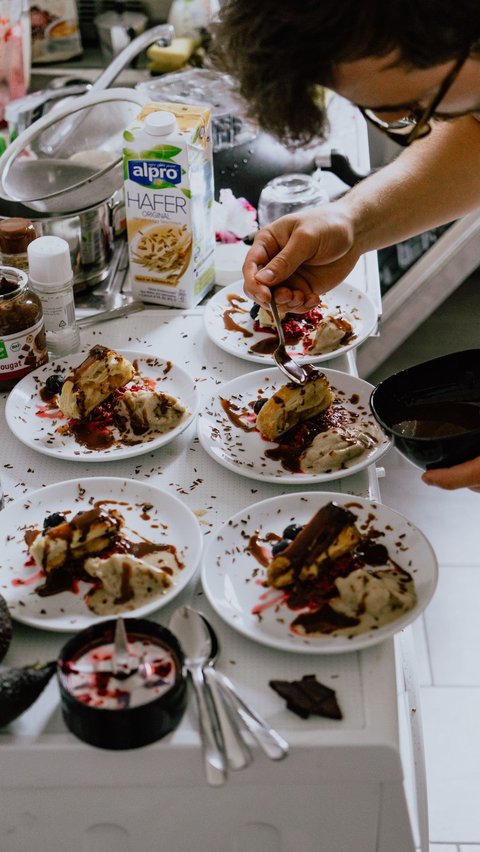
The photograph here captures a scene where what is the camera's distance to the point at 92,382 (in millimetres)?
1472

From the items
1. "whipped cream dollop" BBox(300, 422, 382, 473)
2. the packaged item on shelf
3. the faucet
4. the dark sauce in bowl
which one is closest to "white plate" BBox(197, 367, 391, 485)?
"whipped cream dollop" BBox(300, 422, 382, 473)

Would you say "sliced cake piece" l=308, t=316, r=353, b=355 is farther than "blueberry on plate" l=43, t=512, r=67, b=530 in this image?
Yes

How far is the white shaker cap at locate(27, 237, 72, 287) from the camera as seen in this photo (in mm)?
1546

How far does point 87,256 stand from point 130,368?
1.41ft

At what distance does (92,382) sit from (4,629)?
52cm

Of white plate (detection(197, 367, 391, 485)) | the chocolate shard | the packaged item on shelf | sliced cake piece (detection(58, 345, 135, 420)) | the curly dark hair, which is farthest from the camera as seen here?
the packaged item on shelf

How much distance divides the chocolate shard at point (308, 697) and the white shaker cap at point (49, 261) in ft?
2.73

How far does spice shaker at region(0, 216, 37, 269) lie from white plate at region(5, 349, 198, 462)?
231 mm

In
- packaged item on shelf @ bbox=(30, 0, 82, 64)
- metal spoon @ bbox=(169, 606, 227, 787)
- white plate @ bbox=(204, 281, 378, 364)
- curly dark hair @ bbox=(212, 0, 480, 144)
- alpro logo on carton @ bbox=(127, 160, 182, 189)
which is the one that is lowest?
white plate @ bbox=(204, 281, 378, 364)

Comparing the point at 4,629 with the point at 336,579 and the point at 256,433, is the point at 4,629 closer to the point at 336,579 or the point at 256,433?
the point at 336,579

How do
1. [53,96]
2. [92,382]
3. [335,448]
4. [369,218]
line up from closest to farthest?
[335,448]
[92,382]
[369,218]
[53,96]

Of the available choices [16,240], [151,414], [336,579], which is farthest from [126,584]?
[16,240]

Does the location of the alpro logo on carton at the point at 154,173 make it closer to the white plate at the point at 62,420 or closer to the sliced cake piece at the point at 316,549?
the white plate at the point at 62,420

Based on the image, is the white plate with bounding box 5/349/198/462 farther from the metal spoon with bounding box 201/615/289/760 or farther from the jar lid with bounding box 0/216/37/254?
the metal spoon with bounding box 201/615/289/760
